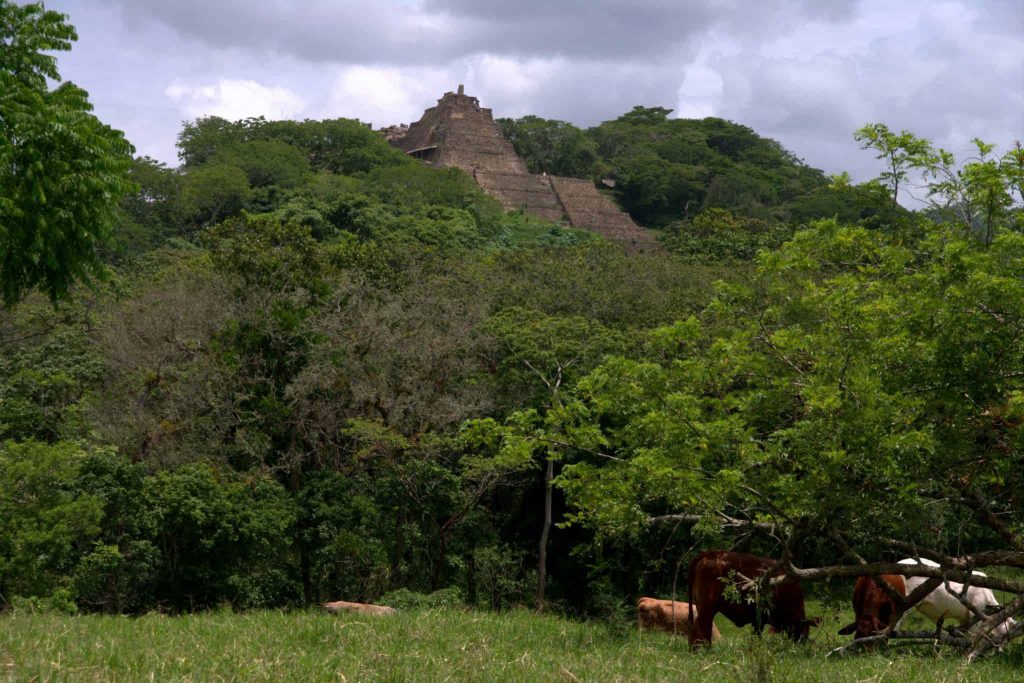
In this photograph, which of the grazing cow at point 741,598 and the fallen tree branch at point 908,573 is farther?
the grazing cow at point 741,598

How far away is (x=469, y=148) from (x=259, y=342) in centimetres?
5662

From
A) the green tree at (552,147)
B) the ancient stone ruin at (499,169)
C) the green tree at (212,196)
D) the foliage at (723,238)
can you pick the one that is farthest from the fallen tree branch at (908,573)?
the green tree at (552,147)

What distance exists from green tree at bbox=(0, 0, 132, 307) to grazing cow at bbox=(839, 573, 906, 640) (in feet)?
28.3

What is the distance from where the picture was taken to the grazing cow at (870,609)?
10508mm

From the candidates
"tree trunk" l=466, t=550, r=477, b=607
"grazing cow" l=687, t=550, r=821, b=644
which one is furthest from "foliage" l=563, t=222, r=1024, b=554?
"tree trunk" l=466, t=550, r=477, b=607

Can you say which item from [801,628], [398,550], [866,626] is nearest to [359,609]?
[801,628]

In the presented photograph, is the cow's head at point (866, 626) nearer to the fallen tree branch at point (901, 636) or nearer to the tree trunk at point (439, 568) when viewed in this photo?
the fallen tree branch at point (901, 636)

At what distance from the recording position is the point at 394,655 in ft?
22.5

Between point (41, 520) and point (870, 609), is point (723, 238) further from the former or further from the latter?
point (870, 609)

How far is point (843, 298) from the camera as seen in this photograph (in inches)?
404

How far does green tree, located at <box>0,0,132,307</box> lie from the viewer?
1119cm

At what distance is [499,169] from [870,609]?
6510cm

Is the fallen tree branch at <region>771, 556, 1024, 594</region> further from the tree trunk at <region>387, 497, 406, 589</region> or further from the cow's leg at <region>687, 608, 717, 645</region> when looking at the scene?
the tree trunk at <region>387, 497, 406, 589</region>

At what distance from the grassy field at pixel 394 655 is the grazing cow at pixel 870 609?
0.80 meters
